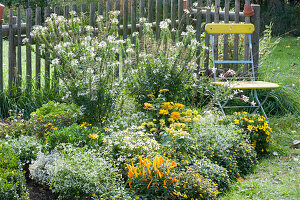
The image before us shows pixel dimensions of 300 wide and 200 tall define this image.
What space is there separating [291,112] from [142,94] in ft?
8.93

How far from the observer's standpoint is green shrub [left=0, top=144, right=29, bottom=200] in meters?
2.47

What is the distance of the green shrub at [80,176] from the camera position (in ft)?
9.47

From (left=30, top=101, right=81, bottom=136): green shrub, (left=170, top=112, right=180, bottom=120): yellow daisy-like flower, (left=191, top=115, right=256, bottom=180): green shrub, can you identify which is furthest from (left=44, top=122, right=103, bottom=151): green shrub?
(left=191, top=115, right=256, bottom=180): green shrub

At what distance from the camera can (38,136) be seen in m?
3.87

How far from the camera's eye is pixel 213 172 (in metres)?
3.47

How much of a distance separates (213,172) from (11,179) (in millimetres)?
1773

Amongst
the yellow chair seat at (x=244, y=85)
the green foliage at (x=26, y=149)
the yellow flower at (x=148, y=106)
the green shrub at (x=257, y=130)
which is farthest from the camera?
the yellow chair seat at (x=244, y=85)

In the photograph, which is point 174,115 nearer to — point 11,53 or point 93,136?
point 93,136

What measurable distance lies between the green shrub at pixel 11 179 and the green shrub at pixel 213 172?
1.52 m

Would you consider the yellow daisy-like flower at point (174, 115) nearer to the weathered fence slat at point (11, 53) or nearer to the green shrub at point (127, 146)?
the green shrub at point (127, 146)

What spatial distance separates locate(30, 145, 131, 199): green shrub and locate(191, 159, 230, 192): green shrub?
30.4 inches

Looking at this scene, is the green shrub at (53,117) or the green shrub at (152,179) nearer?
the green shrub at (152,179)

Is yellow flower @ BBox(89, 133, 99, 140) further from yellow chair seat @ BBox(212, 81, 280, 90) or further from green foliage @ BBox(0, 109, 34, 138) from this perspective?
yellow chair seat @ BBox(212, 81, 280, 90)

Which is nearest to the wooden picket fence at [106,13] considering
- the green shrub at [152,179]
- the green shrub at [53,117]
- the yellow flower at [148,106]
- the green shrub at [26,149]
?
the green shrub at [53,117]
